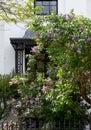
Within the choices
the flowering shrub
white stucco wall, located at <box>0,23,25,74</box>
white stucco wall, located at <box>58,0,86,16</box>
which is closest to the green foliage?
the flowering shrub

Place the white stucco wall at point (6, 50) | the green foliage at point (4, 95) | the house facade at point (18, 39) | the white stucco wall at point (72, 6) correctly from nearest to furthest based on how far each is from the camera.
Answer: the green foliage at point (4, 95) → the house facade at point (18, 39) → the white stucco wall at point (6, 50) → the white stucco wall at point (72, 6)

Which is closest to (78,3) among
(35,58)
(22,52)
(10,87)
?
(22,52)

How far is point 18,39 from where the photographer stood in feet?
62.6

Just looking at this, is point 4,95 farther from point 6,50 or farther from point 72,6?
point 72,6

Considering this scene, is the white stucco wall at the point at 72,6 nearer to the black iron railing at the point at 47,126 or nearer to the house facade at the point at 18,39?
the house facade at the point at 18,39

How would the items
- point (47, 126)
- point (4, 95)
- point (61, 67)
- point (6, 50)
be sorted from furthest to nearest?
point (6, 50) → point (4, 95) → point (47, 126) → point (61, 67)

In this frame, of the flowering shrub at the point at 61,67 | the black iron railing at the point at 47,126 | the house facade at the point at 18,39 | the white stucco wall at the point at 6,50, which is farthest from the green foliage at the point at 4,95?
the white stucco wall at the point at 6,50

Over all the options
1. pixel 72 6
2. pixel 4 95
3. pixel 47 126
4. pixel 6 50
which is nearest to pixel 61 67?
pixel 47 126

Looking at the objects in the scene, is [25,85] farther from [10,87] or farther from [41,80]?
[10,87]

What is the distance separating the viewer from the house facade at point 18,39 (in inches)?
767

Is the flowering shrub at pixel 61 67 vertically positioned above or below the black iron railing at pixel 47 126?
above

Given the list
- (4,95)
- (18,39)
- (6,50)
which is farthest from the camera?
(6,50)

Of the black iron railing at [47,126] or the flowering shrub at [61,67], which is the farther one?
the flowering shrub at [61,67]

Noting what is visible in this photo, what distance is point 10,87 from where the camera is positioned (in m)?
15.6
